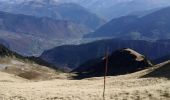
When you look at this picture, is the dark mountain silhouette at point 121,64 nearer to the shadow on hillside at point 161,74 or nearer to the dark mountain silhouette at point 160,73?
the dark mountain silhouette at point 160,73

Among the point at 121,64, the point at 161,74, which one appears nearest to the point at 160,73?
the point at 161,74

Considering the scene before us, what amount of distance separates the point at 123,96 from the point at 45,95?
6.75 m

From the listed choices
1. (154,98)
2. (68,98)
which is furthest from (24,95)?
(154,98)

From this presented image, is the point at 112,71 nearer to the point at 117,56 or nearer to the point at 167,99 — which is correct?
the point at 117,56

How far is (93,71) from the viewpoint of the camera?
6220 inches

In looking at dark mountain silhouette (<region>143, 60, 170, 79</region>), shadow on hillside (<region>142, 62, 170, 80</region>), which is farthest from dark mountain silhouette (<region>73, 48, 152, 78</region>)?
Answer: shadow on hillside (<region>142, 62, 170, 80</region>)

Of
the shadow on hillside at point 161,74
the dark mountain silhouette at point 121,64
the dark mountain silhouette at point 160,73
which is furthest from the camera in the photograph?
the dark mountain silhouette at point 121,64

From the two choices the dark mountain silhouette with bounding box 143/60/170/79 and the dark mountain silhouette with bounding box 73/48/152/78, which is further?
the dark mountain silhouette with bounding box 73/48/152/78

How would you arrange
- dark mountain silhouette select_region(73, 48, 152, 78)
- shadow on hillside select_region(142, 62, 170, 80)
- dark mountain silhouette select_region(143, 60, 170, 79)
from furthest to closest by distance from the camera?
dark mountain silhouette select_region(73, 48, 152, 78), dark mountain silhouette select_region(143, 60, 170, 79), shadow on hillside select_region(142, 62, 170, 80)

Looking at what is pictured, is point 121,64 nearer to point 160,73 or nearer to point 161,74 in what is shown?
point 160,73

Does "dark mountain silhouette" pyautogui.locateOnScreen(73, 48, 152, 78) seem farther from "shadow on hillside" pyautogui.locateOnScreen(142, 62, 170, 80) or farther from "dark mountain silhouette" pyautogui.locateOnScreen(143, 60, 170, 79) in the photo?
"shadow on hillside" pyautogui.locateOnScreen(142, 62, 170, 80)

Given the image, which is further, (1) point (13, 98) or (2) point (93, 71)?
(2) point (93, 71)

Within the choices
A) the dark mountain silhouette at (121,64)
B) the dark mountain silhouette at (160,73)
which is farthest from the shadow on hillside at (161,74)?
the dark mountain silhouette at (121,64)

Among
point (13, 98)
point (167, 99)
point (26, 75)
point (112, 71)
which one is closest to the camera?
point (167, 99)
